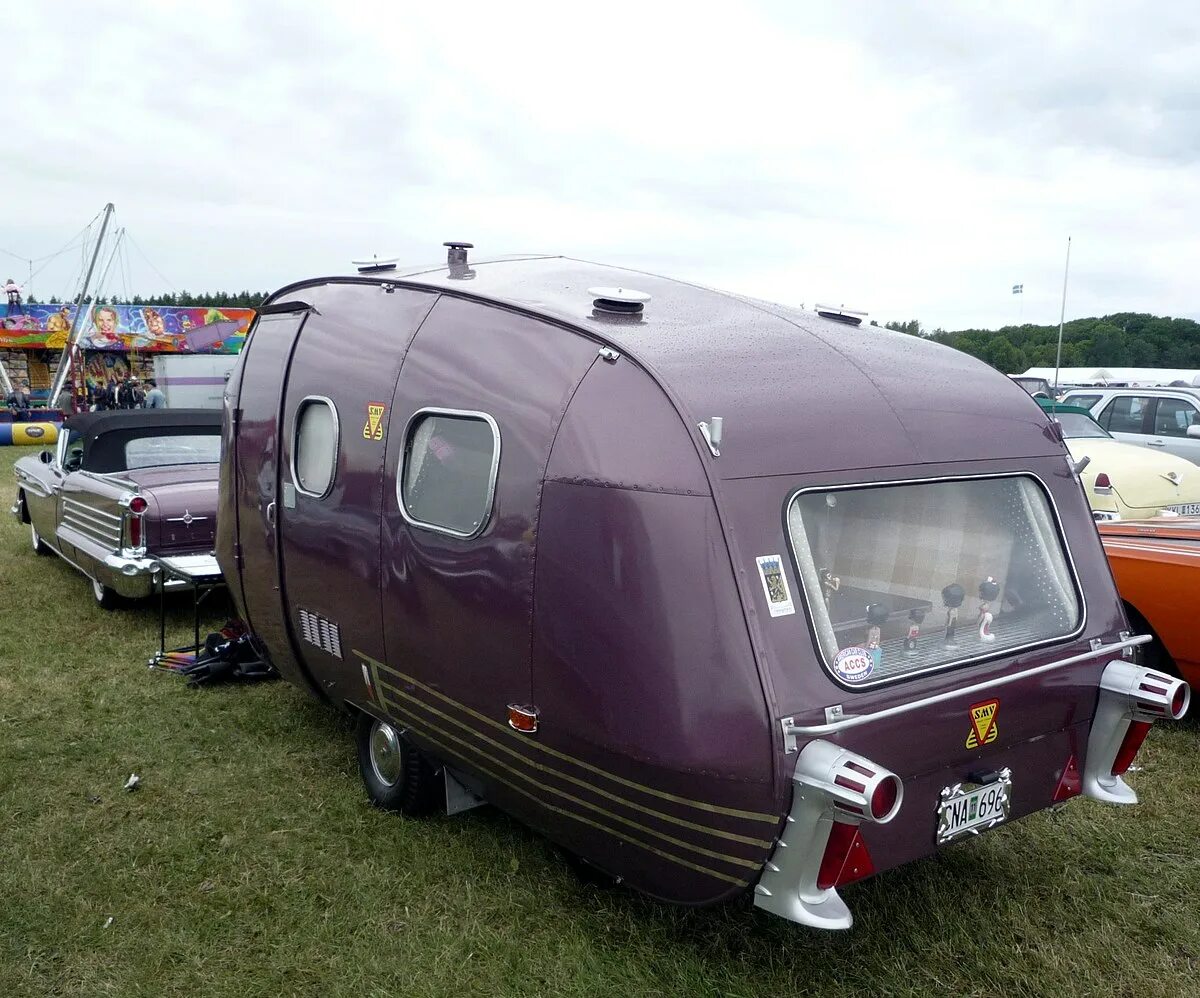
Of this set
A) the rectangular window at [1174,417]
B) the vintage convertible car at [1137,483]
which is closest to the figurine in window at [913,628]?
the vintage convertible car at [1137,483]

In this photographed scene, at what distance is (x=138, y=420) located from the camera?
8.59 metres

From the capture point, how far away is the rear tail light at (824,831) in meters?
2.73

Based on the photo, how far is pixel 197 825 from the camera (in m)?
4.46

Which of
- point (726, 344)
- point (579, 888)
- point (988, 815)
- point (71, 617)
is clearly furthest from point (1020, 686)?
point (71, 617)

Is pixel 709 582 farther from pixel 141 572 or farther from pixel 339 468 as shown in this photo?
pixel 141 572

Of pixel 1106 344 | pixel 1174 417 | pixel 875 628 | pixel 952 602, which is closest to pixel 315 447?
pixel 875 628

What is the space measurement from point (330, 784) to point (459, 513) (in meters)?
1.97

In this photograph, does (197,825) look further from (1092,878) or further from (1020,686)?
(1092,878)

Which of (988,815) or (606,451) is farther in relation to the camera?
(988,815)

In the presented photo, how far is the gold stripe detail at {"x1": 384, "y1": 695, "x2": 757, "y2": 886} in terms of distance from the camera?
2.97m

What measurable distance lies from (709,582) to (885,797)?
0.74 m

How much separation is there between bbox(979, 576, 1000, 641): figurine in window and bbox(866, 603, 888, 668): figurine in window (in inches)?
15.7

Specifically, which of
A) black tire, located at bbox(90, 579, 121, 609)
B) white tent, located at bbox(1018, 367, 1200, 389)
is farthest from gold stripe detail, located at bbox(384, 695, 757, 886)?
white tent, located at bbox(1018, 367, 1200, 389)

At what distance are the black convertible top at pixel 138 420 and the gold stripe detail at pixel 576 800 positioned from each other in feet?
17.3
